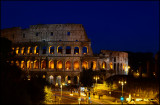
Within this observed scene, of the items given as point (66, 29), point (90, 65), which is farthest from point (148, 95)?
point (66, 29)

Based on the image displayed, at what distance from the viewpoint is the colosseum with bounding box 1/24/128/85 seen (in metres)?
45.7

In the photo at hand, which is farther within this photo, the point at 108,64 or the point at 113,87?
the point at 108,64

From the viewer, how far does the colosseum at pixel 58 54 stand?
45.7m

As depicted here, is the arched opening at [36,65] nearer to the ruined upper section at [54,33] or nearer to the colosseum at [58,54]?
the colosseum at [58,54]

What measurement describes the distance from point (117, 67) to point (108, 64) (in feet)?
13.5

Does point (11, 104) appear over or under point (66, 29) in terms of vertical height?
under

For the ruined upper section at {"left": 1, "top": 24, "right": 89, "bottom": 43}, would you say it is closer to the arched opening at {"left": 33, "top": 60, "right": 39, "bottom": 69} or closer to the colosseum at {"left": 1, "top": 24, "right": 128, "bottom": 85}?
the colosseum at {"left": 1, "top": 24, "right": 128, "bottom": 85}

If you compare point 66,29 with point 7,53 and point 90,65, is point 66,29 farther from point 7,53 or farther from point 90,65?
point 7,53

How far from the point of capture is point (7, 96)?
14.2 metres

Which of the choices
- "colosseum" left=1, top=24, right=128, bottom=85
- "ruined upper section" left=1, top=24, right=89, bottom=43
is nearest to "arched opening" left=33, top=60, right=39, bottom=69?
"colosseum" left=1, top=24, right=128, bottom=85

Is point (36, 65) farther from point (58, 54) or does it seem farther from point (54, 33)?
point (54, 33)

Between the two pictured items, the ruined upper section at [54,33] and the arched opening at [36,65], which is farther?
the arched opening at [36,65]

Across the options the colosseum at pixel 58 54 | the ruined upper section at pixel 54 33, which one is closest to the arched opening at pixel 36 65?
Answer: the colosseum at pixel 58 54

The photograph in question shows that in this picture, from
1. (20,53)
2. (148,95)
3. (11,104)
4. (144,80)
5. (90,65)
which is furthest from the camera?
(20,53)
